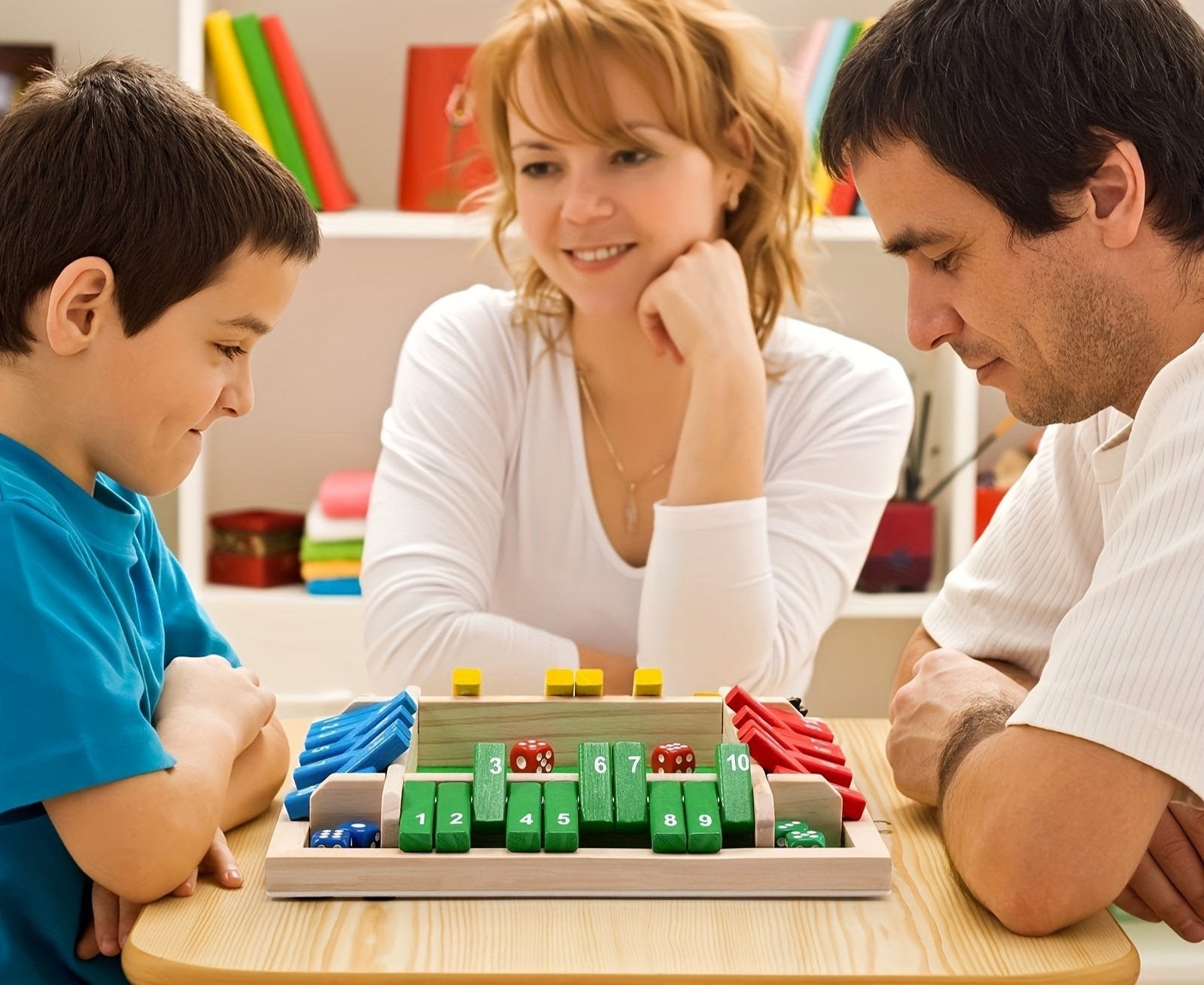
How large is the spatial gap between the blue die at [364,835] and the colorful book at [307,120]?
190 centimetres

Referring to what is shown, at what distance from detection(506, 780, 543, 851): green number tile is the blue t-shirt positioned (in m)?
0.24

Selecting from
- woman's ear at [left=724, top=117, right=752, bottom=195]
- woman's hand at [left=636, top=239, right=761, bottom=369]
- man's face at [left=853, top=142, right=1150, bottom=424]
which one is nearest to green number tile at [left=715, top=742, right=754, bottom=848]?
man's face at [left=853, top=142, right=1150, bottom=424]

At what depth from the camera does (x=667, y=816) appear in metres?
0.99

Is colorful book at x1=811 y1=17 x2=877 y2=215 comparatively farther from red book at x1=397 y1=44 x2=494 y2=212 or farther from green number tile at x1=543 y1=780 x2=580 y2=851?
green number tile at x1=543 y1=780 x2=580 y2=851

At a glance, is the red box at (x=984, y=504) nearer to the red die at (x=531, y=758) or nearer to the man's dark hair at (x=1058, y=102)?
the man's dark hair at (x=1058, y=102)

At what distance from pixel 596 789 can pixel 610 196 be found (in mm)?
971

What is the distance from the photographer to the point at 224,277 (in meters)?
1.12

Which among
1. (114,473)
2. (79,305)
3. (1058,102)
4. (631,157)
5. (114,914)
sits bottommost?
(114,914)

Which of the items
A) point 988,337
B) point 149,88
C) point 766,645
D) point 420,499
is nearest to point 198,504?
point 420,499

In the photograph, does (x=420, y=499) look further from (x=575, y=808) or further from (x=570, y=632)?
(x=575, y=808)

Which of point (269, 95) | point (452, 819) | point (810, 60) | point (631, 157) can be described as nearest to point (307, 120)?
point (269, 95)

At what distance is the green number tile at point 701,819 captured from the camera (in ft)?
3.18

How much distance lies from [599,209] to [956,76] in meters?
0.68

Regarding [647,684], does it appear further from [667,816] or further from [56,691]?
[56,691]
